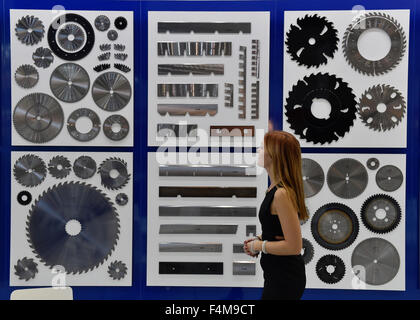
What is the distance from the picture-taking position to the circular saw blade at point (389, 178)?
14.4 feet

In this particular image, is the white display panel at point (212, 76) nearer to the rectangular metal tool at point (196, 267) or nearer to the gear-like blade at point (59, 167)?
the gear-like blade at point (59, 167)

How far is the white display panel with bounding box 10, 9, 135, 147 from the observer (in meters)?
4.42

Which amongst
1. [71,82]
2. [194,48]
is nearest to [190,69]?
[194,48]

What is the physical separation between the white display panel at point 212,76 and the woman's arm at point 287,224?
1.91m

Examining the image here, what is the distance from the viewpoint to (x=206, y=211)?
4.44 m

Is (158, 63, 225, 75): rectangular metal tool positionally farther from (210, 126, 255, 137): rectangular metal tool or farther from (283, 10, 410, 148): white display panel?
(283, 10, 410, 148): white display panel

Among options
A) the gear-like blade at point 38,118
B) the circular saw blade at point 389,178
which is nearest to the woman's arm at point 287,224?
the circular saw blade at point 389,178

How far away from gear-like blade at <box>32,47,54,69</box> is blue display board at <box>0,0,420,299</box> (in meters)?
0.29

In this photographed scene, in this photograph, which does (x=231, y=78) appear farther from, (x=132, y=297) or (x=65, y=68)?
(x=132, y=297)

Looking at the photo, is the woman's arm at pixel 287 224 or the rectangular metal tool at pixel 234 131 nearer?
the woman's arm at pixel 287 224

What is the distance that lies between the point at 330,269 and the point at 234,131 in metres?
1.66

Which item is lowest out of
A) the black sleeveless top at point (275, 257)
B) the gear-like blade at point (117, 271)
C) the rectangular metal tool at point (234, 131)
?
the gear-like blade at point (117, 271)

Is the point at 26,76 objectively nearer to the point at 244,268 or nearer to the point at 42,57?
the point at 42,57
